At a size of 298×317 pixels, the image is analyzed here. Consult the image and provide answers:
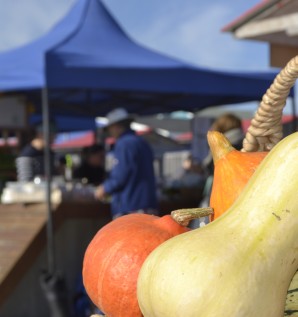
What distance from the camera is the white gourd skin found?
27.9 inches

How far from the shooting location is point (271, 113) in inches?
42.2

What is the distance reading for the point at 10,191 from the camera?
446cm

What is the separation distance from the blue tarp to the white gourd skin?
9.46ft

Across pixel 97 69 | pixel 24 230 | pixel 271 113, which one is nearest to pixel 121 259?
pixel 271 113

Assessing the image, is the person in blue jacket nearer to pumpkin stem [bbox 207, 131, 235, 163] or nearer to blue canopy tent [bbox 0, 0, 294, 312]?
blue canopy tent [bbox 0, 0, 294, 312]

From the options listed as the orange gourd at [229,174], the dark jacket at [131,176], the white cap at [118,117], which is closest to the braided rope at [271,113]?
the orange gourd at [229,174]

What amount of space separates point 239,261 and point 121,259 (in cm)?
27

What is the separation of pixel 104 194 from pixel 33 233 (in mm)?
638

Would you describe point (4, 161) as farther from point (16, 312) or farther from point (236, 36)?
point (236, 36)

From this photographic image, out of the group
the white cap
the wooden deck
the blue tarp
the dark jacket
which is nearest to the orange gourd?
the wooden deck

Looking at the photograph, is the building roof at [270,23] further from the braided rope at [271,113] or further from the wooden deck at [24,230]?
the braided rope at [271,113]

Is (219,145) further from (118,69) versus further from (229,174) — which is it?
(118,69)

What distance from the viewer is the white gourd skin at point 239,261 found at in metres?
0.71

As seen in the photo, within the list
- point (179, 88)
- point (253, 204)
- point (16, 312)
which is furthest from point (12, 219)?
point (253, 204)
